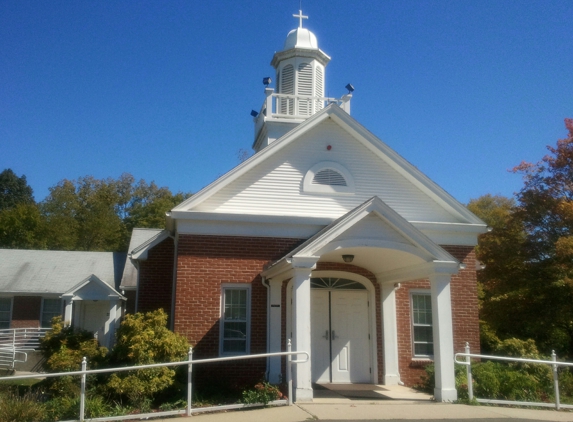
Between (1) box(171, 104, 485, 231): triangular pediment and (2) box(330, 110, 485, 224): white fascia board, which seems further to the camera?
(2) box(330, 110, 485, 224): white fascia board

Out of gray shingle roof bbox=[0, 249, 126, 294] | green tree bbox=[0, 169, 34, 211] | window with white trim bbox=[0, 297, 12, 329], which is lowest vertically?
window with white trim bbox=[0, 297, 12, 329]

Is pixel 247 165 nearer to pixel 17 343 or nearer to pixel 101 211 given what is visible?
pixel 17 343

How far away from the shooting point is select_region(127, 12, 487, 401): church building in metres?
12.6

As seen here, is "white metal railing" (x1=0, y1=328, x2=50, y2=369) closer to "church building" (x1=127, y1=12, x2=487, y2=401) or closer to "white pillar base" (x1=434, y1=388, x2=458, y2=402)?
"church building" (x1=127, y1=12, x2=487, y2=401)

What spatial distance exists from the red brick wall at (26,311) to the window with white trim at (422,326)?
1725 cm

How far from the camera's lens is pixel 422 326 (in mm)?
14000

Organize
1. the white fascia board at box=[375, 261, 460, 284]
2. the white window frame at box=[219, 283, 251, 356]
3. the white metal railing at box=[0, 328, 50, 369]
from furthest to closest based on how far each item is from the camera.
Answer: the white metal railing at box=[0, 328, 50, 369], the white window frame at box=[219, 283, 251, 356], the white fascia board at box=[375, 261, 460, 284]

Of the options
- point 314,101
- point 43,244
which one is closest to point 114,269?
point 314,101

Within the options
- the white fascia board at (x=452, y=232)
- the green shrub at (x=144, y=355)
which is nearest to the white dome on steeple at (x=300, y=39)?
the white fascia board at (x=452, y=232)

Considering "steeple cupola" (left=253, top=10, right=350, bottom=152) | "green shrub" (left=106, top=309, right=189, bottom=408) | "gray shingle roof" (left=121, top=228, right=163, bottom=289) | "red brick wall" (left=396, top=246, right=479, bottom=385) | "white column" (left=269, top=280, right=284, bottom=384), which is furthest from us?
"gray shingle roof" (left=121, top=228, right=163, bottom=289)

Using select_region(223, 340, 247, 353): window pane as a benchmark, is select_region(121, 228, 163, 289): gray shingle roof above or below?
above

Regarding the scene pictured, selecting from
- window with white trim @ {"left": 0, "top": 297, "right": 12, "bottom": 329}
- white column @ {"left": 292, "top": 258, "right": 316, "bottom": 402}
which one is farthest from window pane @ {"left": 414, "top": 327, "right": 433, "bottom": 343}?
window with white trim @ {"left": 0, "top": 297, "right": 12, "bottom": 329}

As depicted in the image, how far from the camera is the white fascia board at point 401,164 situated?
47.4 feet

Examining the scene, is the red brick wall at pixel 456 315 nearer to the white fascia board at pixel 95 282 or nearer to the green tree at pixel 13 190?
the white fascia board at pixel 95 282
